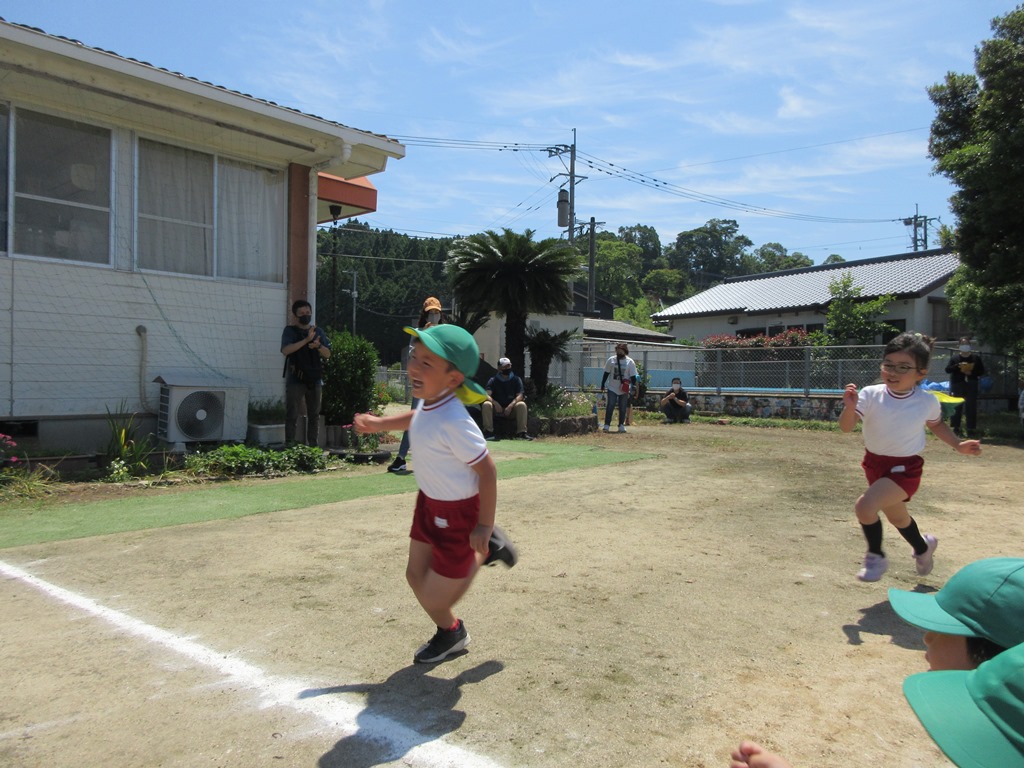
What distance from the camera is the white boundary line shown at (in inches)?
99.0

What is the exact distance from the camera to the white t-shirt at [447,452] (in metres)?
3.10

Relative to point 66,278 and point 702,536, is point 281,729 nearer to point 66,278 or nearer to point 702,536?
point 702,536

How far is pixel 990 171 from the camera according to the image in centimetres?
1386

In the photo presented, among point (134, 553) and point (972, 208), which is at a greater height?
point (972, 208)

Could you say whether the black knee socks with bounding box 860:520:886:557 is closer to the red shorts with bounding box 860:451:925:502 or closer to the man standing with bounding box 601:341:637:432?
the red shorts with bounding box 860:451:925:502

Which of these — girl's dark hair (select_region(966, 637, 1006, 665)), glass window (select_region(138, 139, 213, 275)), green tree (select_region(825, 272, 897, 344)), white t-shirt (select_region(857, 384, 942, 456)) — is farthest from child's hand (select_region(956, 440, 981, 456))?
green tree (select_region(825, 272, 897, 344))

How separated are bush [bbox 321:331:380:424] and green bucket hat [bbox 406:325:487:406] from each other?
7446mm

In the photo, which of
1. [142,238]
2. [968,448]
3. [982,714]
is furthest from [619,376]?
[982,714]

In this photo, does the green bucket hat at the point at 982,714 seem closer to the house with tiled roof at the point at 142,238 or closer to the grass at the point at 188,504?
the grass at the point at 188,504

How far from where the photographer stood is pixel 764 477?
909 cm

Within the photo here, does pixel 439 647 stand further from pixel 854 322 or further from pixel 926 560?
pixel 854 322

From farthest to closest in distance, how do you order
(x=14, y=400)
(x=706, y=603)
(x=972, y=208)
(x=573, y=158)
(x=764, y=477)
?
(x=573, y=158)
(x=972, y=208)
(x=764, y=477)
(x=14, y=400)
(x=706, y=603)

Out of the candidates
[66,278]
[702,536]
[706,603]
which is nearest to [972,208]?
[702,536]

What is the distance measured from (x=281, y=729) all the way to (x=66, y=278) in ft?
25.6
